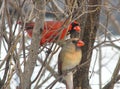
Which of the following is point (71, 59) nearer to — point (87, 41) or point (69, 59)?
point (69, 59)

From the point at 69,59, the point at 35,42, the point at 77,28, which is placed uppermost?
the point at 35,42

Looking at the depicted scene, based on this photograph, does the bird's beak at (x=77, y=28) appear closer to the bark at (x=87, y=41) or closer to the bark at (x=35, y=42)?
the bark at (x=87, y=41)

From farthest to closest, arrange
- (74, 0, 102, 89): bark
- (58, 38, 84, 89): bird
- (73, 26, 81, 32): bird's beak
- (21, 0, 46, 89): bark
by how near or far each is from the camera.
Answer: (74, 0, 102, 89): bark < (73, 26, 81, 32): bird's beak < (58, 38, 84, 89): bird < (21, 0, 46, 89): bark

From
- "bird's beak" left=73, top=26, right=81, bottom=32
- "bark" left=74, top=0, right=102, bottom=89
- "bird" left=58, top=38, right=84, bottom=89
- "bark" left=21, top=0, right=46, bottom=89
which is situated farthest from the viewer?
"bark" left=74, top=0, right=102, bottom=89

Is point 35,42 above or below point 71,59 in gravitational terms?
above

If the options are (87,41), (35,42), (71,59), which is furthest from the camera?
(87,41)

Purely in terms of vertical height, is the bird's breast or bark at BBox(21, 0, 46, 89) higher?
bark at BBox(21, 0, 46, 89)

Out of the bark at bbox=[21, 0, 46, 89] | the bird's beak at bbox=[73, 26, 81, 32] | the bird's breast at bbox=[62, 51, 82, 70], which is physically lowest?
the bird's breast at bbox=[62, 51, 82, 70]

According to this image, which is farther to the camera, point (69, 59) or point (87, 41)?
point (87, 41)

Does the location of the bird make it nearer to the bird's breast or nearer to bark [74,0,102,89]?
the bird's breast

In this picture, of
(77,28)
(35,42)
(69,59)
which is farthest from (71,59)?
(35,42)

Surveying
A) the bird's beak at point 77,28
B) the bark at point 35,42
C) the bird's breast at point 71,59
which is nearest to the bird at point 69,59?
the bird's breast at point 71,59

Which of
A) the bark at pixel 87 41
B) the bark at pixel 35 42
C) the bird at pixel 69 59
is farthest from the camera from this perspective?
the bark at pixel 87 41

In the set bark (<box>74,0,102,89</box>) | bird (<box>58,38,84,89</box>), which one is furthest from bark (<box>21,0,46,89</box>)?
bark (<box>74,0,102,89</box>)
